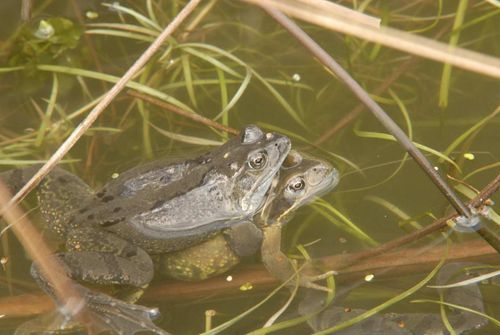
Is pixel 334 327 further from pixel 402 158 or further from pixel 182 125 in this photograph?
pixel 182 125

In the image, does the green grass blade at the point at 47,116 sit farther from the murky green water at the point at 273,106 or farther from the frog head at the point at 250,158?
the frog head at the point at 250,158

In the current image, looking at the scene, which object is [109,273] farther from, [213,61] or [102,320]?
[213,61]

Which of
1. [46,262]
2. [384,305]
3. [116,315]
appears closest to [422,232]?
[384,305]

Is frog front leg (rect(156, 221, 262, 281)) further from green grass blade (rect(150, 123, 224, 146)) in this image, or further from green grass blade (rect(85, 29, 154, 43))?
green grass blade (rect(85, 29, 154, 43))

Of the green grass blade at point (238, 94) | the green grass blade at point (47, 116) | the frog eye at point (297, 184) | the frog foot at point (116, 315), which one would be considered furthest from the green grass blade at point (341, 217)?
the green grass blade at point (47, 116)

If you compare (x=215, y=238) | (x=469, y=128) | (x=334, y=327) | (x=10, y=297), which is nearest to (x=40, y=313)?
Answer: (x=10, y=297)

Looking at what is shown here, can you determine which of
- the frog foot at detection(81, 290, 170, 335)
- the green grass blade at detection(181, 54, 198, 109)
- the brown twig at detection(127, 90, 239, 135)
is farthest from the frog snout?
the frog foot at detection(81, 290, 170, 335)

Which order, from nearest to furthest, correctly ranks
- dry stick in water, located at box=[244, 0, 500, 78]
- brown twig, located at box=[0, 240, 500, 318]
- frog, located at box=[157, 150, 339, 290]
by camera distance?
dry stick in water, located at box=[244, 0, 500, 78]
brown twig, located at box=[0, 240, 500, 318]
frog, located at box=[157, 150, 339, 290]
